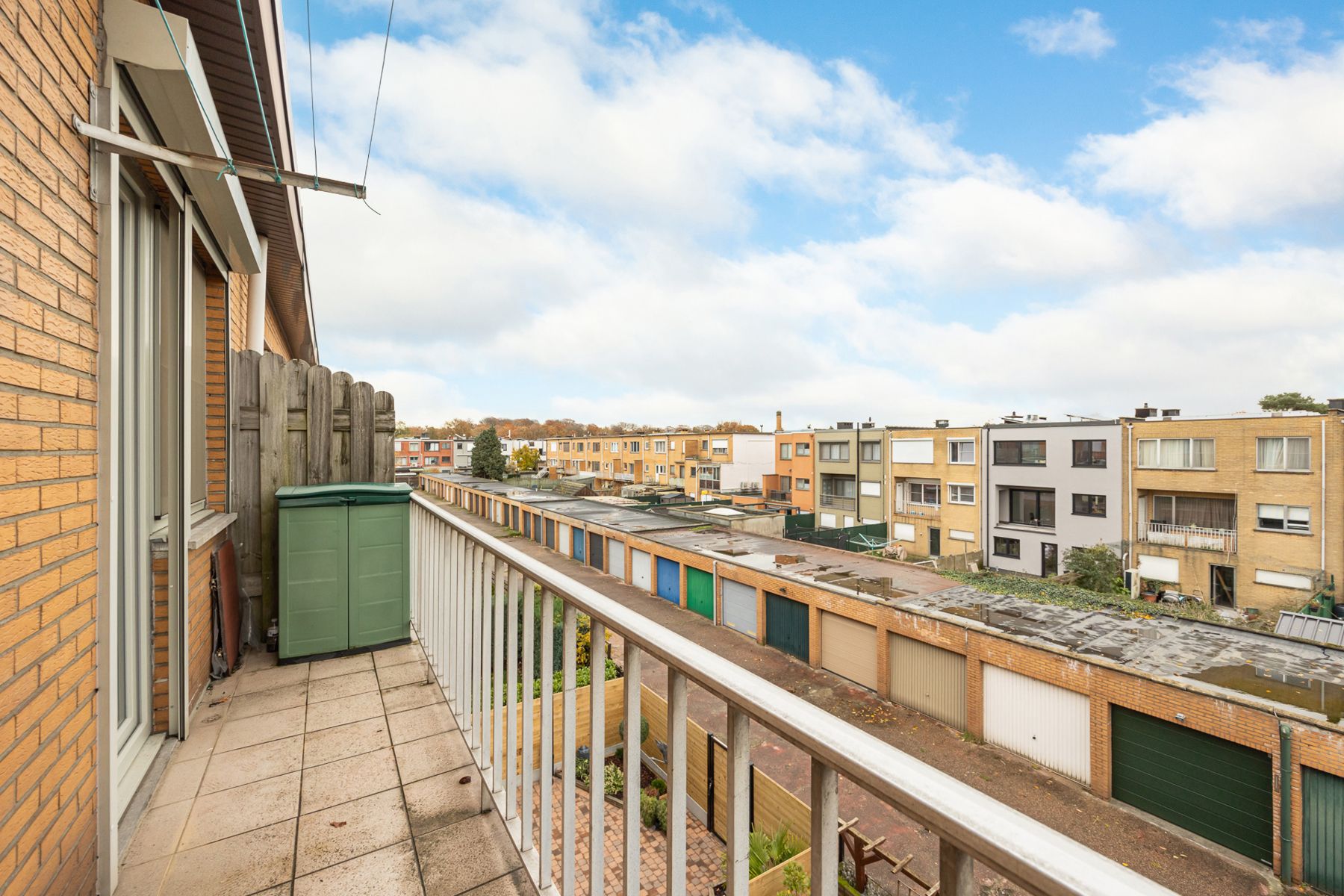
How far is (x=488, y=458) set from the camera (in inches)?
1902

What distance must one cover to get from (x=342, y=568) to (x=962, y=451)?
89.7 ft

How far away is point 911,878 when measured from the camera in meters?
6.75

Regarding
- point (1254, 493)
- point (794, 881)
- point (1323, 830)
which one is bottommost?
point (1323, 830)

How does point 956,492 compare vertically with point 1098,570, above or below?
above

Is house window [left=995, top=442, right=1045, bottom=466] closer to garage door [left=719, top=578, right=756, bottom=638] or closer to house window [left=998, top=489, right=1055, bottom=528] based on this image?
house window [left=998, top=489, right=1055, bottom=528]

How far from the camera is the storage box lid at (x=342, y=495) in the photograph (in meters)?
3.57

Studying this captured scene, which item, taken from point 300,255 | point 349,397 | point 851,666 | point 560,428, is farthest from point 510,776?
point 560,428

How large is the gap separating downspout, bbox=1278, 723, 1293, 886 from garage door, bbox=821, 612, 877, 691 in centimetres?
621

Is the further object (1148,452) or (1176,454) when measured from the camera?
(1148,452)

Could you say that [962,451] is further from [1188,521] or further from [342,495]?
[342,495]

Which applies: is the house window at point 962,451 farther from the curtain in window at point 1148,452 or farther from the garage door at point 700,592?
the garage door at point 700,592

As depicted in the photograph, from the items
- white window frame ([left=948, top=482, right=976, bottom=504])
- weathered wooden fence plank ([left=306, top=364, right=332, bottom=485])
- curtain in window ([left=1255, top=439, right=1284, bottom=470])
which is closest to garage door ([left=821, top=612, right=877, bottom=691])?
weathered wooden fence plank ([left=306, top=364, right=332, bottom=485])

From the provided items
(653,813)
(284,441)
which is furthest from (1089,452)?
(284,441)

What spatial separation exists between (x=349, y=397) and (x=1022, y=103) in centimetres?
1610
